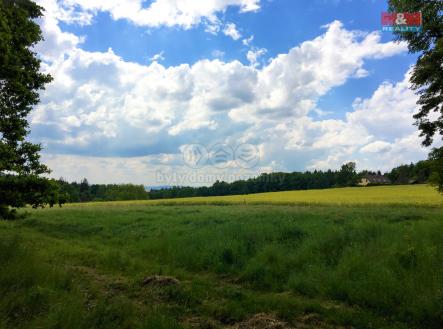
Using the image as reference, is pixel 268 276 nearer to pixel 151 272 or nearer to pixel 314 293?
pixel 314 293

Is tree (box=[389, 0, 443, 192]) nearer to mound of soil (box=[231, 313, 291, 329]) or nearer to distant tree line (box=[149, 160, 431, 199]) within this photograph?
mound of soil (box=[231, 313, 291, 329])

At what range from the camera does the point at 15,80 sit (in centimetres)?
1044

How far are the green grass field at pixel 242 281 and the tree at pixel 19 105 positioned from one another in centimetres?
177

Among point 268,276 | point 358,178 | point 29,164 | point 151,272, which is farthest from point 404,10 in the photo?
point 358,178

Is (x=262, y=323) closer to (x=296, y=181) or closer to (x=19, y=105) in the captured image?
(x=19, y=105)

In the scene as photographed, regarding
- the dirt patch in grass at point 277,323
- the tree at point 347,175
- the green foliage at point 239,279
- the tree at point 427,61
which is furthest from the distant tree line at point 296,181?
the dirt patch in grass at point 277,323

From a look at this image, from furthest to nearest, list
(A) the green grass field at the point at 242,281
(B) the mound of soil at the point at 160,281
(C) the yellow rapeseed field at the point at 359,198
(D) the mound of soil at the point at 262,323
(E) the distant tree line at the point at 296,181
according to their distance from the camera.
→ (E) the distant tree line at the point at 296,181
(C) the yellow rapeseed field at the point at 359,198
(B) the mound of soil at the point at 160,281
(A) the green grass field at the point at 242,281
(D) the mound of soil at the point at 262,323

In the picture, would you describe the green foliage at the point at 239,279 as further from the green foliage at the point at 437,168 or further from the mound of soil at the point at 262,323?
the green foliage at the point at 437,168

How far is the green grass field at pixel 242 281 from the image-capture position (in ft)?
21.1

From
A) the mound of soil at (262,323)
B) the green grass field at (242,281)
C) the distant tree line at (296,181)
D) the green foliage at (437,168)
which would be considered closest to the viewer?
the mound of soil at (262,323)

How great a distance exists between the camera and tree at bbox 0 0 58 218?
9.22 metres

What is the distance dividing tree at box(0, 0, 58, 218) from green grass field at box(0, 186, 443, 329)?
1.77m

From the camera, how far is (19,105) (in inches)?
467

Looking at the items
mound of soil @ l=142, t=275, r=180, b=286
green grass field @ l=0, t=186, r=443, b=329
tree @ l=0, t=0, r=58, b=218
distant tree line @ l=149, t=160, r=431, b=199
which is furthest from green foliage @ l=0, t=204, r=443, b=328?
distant tree line @ l=149, t=160, r=431, b=199
